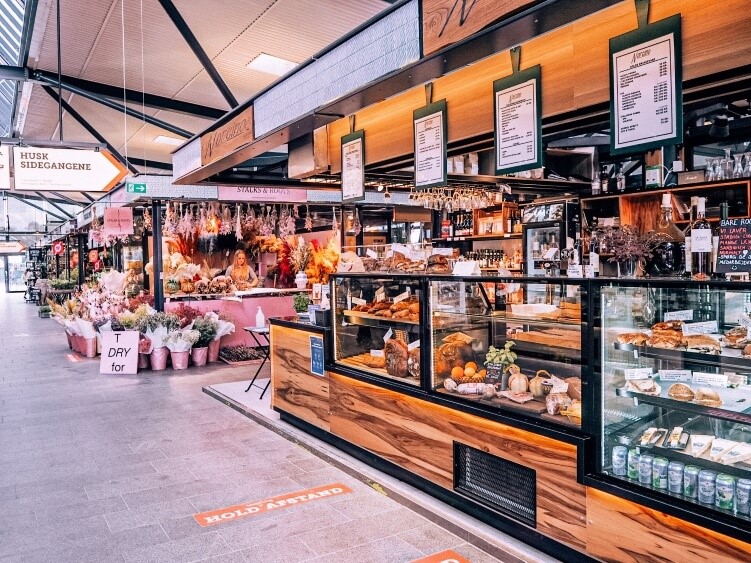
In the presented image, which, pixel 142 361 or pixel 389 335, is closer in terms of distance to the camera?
pixel 389 335

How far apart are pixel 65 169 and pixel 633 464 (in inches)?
242

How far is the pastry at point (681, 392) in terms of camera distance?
8.80 ft

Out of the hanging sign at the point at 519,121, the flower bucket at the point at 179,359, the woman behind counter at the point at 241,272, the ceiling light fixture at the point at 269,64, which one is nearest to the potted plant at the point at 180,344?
the flower bucket at the point at 179,359

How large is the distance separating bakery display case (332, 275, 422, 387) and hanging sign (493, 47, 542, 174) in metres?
1.23

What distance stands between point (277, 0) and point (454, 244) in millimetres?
5206

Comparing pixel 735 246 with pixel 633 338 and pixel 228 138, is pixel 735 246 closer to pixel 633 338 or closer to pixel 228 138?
pixel 633 338

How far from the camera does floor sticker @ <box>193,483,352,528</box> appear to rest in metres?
3.62

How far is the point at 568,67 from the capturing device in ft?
11.4

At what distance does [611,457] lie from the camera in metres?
2.84

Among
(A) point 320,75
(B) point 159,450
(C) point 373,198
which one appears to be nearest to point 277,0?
(A) point 320,75

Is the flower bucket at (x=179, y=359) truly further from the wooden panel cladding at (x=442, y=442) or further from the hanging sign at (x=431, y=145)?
the hanging sign at (x=431, y=145)

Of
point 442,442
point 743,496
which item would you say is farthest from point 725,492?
point 442,442

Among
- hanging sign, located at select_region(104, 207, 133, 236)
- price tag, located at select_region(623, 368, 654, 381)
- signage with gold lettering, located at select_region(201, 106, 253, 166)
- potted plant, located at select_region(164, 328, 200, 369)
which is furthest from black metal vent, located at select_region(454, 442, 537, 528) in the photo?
hanging sign, located at select_region(104, 207, 133, 236)

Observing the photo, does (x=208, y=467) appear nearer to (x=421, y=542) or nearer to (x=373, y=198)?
(x=421, y=542)
